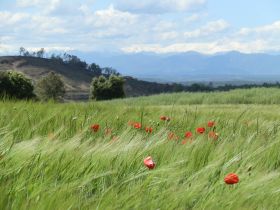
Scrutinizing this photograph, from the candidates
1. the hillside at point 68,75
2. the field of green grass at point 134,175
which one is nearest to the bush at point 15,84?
the field of green grass at point 134,175

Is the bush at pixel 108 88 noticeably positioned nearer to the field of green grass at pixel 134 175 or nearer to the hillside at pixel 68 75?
the field of green grass at pixel 134 175

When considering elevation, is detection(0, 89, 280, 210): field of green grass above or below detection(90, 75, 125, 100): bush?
above

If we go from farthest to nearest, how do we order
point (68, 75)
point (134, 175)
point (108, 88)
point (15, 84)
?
point (68, 75) → point (108, 88) → point (15, 84) → point (134, 175)

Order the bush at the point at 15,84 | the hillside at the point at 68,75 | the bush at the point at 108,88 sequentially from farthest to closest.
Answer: the hillside at the point at 68,75 < the bush at the point at 108,88 < the bush at the point at 15,84

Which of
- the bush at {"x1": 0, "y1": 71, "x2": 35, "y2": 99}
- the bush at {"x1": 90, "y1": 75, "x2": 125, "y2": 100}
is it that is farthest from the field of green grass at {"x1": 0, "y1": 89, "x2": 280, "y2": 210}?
the bush at {"x1": 90, "y1": 75, "x2": 125, "y2": 100}

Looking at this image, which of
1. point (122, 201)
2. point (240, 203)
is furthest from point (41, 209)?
point (240, 203)

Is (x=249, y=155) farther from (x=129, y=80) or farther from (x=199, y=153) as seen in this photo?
(x=129, y=80)

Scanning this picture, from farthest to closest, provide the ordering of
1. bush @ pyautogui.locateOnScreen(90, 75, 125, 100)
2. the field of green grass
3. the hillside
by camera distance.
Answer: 1. the hillside
2. bush @ pyautogui.locateOnScreen(90, 75, 125, 100)
3. the field of green grass

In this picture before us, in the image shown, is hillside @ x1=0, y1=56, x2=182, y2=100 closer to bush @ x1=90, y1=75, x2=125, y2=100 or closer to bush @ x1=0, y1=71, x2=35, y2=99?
bush @ x1=90, y1=75, x2=125, y2=100

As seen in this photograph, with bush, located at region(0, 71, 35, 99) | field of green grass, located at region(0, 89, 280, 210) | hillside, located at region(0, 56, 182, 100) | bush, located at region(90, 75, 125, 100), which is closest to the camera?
field of green grass, located at region(0, 89, 280, 210)

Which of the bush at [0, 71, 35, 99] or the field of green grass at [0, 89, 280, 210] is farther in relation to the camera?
the bush at [0, 71, 35, 99]

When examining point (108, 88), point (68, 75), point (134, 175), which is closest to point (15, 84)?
point (108, 88)

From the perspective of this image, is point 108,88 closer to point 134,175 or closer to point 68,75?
point 134,175

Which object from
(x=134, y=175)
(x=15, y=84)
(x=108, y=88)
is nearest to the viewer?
(x=134, y=175)
